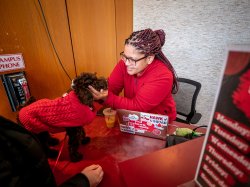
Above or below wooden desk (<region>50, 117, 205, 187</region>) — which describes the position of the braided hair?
above

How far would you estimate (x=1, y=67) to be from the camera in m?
1.35

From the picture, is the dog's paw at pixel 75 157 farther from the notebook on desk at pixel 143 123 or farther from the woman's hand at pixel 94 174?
the notebook on desk at pixel 143 123

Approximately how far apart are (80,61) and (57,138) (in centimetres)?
105

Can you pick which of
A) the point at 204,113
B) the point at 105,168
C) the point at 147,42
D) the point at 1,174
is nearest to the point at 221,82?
the point at 1,174

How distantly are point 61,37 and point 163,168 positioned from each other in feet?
5.21

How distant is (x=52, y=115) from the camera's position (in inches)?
37.7

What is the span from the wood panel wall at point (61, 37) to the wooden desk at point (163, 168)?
1347mm

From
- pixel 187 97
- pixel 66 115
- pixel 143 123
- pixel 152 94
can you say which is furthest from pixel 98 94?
pixel 187 97

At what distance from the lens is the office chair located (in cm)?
178

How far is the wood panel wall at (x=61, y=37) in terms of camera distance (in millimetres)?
1401

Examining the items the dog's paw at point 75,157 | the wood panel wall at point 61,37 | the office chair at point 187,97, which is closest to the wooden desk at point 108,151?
the dog's paw at point 75,157

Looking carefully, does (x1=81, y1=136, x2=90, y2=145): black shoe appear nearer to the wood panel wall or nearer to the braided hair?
A: the braided hair

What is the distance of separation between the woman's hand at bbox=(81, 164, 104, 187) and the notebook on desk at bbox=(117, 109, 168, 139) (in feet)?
1.18

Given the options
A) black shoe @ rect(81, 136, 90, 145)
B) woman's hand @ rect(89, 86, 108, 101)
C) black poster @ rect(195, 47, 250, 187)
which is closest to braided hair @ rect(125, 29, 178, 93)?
woman's hand @ rect(89, 86, 108, 101)
